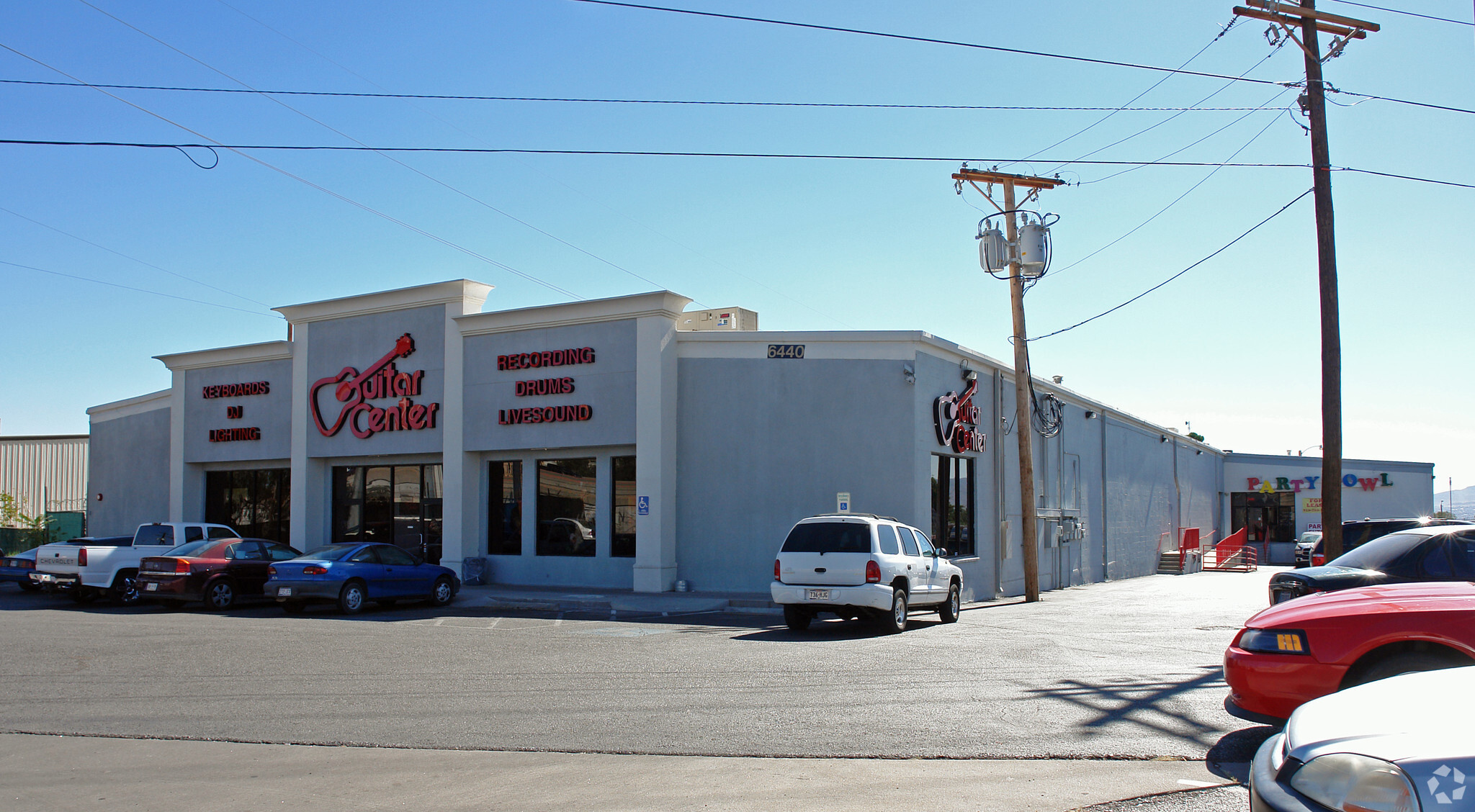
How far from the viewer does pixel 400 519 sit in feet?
83.1

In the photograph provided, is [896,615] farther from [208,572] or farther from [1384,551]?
[208,572]

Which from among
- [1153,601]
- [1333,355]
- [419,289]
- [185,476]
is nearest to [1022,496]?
[1153,601]

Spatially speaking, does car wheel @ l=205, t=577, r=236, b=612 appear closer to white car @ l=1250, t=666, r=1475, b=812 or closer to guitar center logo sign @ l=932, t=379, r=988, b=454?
guitar center logo sign @ l=932, t=379, r=988, b=454

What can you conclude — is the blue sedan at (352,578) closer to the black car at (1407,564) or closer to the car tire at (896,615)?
the car tire at (896,615)

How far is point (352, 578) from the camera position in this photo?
708 inches

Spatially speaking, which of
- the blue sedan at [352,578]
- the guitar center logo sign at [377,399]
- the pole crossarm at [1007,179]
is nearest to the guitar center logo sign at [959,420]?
the pole crossarm at [1007,179]

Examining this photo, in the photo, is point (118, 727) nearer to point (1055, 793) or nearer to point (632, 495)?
point (1055, 793)

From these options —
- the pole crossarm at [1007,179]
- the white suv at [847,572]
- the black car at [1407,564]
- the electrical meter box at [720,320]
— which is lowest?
the white suv at [847,572]

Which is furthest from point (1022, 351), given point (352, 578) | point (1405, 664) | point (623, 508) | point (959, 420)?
point (1405, 664)

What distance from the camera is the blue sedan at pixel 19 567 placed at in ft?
69.5

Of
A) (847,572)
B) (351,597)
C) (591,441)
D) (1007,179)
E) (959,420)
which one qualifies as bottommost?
(351,597)

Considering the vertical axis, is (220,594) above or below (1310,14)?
below

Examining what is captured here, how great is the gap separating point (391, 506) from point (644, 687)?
57.4ft

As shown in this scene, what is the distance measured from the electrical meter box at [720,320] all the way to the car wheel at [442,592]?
7.27 metres
